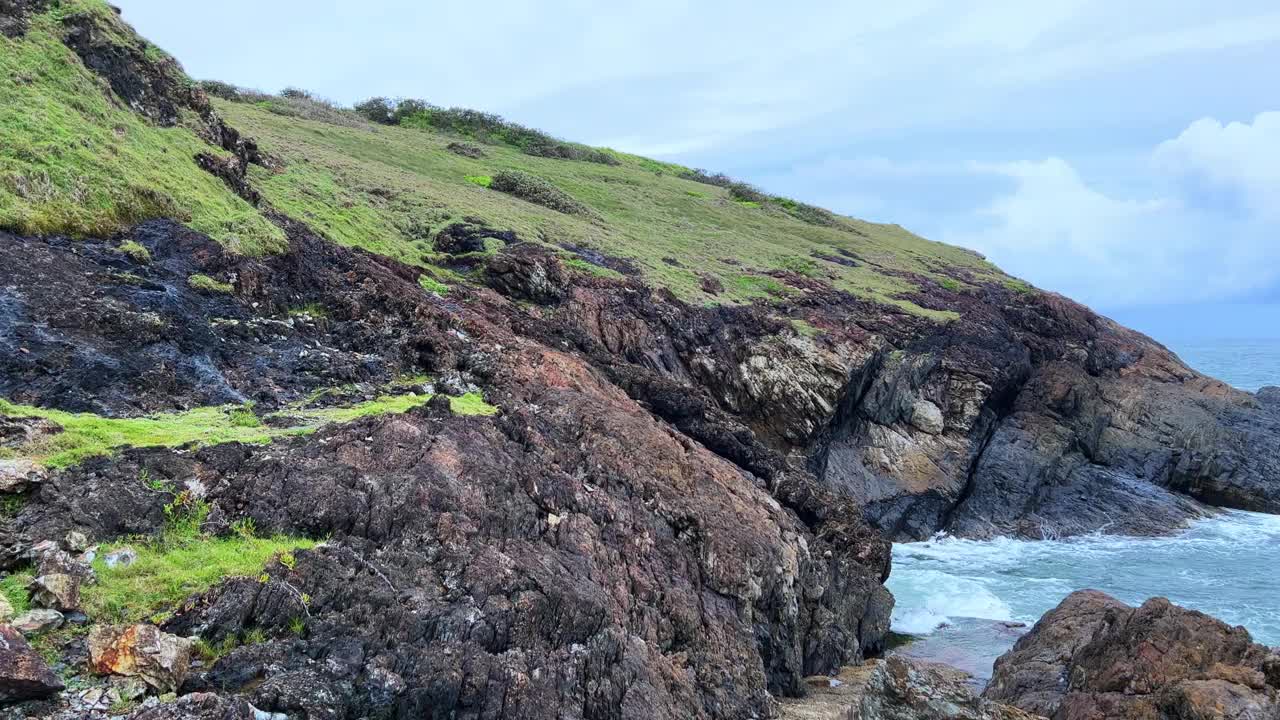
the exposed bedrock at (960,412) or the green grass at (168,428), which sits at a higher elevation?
the exposed bedrock at (960,412)

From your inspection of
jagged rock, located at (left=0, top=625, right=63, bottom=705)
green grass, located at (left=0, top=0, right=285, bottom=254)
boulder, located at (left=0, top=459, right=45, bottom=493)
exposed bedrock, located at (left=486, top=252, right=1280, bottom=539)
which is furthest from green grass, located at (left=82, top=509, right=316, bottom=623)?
exposed bedrock, located at (left=486, top=252, right=1280, bottom=539)

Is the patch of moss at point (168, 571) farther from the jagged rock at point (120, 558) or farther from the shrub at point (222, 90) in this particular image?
the shrub at point (222, 90)

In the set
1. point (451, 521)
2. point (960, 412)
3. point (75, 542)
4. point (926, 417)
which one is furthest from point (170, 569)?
point (960, 412)

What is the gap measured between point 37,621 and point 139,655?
1165 millimetres

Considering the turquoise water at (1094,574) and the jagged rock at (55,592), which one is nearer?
the jagged rock at (55,592)

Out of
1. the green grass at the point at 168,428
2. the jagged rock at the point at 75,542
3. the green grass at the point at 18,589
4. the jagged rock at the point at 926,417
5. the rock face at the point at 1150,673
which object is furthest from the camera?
the jagged rock at the point at 926,417

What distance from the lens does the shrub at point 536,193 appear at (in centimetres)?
4288

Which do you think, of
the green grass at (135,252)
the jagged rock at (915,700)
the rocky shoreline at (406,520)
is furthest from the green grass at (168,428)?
the jagged rock at (915,700)

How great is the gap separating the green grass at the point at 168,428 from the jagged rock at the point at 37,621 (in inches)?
104

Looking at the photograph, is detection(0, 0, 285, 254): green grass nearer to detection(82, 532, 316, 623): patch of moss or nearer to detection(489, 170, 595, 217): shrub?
detection(82, 532, 316, 623): patch of moss

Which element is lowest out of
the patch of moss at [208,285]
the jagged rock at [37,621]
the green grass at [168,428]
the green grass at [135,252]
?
the jagged rock at [37,621]

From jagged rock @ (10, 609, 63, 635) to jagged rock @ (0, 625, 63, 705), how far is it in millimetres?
519

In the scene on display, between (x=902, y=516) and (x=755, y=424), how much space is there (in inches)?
293

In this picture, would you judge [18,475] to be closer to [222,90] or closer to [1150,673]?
[1150,673]
